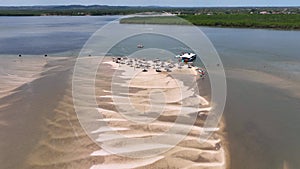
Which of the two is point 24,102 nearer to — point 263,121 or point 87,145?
point 87,145

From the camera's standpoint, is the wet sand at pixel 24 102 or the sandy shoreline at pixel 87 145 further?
the wet sand at pixel 24 102

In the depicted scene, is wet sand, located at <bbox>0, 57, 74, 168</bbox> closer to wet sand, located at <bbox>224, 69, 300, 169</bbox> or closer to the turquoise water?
the turquoise water

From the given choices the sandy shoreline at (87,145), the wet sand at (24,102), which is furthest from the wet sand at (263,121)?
the wet sand at (24,102)

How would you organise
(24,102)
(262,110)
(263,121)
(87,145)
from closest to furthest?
(87,145) → (263,121) → (262,110) → (24,102)

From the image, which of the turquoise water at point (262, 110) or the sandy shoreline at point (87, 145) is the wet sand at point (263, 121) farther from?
the sandy shoreline at point (87, 145)

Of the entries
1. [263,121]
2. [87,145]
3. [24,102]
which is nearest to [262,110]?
[263,121]

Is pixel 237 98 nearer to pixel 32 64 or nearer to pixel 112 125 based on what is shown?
pixel 112 125

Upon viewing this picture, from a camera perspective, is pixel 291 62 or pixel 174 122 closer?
pixel 174 122

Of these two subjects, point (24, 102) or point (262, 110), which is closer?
point (262, 110)

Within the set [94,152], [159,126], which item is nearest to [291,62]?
[159,126]

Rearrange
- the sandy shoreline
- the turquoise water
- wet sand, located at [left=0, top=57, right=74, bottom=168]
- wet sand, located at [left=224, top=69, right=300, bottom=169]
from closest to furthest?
the sandy shoreline, wet sand, located at [left=224, top=69, right=300, bottom=169], the turquoise water, wet sand, located at [left=0, top=57, right=74, bottom=168]

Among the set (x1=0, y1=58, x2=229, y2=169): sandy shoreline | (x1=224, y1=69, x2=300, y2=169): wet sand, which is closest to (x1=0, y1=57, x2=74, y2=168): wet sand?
(x1=0, y1=58, x2=229, y2=169): sandy shoreline
